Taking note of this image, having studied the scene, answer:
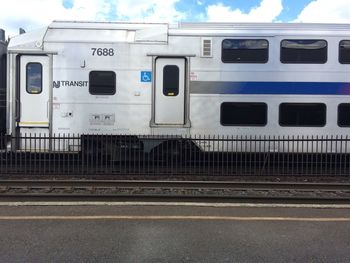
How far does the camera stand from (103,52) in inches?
435

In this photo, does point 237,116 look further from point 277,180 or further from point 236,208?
point 236,208

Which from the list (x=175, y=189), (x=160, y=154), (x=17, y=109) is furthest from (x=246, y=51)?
(x=17, y=109)

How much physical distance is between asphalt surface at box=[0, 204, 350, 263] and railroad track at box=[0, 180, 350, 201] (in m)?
0.77

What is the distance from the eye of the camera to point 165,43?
11.0m

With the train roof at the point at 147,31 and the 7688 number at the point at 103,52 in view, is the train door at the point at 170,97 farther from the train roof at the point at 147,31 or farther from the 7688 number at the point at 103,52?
the 7688 number at the point at 103,52

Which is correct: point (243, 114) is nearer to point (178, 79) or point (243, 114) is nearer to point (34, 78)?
point (178, 79)

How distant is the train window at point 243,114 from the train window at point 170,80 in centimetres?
119

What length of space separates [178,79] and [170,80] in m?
0.19

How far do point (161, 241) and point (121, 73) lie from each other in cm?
626

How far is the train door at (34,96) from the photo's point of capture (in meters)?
11.0

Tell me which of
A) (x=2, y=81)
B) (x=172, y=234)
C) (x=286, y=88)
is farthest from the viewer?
(x=2, y=81)

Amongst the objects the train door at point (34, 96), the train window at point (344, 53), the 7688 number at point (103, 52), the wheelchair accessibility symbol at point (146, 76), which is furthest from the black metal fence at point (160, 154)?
the 7688 number at point (103, 52)

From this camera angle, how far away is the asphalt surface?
4984 mm

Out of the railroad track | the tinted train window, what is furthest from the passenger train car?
the tinted train window
